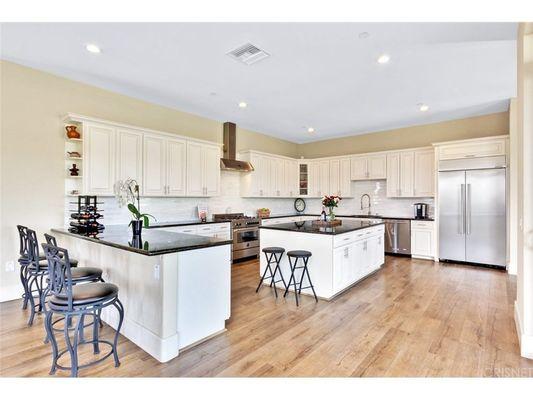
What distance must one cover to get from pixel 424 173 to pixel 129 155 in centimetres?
566

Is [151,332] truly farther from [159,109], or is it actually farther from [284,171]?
[284,171]

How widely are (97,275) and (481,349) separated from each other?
134 inches

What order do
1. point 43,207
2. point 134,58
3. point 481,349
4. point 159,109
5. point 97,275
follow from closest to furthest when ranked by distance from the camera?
point 481,349 < point 97,275 < point 134,58 < point 43,207 < point 159,109

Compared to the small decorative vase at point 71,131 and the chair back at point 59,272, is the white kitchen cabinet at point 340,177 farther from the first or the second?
the chair back at point 59,272

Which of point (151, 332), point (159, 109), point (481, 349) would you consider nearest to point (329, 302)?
point (481, 349)

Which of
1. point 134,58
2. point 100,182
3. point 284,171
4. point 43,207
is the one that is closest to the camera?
point 134,58

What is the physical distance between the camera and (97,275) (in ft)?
8.39

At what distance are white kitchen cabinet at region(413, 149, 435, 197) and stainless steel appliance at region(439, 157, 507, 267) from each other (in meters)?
0.33

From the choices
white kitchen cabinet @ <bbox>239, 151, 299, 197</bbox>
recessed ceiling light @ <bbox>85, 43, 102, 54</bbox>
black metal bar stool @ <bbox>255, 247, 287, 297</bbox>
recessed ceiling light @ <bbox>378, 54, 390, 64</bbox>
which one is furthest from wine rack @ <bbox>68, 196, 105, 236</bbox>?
recessed ceiling light @ <bbox>378, 54, 390, 64</bbox>

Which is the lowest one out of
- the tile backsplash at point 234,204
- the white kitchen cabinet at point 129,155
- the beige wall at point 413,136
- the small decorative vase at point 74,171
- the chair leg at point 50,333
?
the chair leg at point 50,333

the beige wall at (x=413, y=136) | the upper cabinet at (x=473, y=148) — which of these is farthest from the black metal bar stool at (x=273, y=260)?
the beige wall at (x=413, y=136)

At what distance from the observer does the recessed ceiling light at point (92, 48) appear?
10.0ft

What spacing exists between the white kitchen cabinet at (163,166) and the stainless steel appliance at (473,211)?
4952mm

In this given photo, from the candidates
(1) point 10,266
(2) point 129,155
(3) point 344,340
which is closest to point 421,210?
(3) point 344,340
